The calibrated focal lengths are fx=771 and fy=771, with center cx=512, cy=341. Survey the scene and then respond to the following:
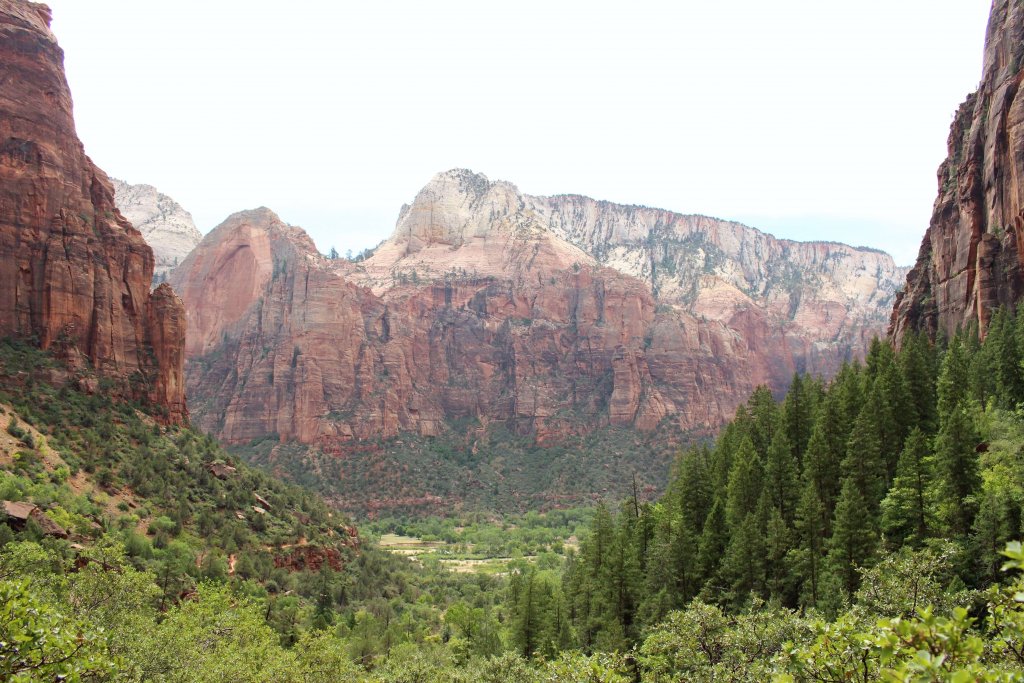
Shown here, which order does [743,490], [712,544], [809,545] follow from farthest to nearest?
[743,490]
[712,544]
[809,545]

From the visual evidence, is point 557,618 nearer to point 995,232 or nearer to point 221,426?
point 995,232

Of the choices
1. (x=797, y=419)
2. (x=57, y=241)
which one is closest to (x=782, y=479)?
(x=797, y=419)

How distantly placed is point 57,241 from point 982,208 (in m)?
82.5

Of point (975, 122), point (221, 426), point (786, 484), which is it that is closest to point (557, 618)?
point (786, 484)

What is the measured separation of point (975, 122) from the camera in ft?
236

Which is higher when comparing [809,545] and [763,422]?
[763,422]

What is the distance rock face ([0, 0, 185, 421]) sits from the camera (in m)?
67.1

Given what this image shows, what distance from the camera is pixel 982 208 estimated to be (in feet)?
224

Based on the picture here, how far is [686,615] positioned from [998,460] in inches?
798

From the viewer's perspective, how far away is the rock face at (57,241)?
220 ft

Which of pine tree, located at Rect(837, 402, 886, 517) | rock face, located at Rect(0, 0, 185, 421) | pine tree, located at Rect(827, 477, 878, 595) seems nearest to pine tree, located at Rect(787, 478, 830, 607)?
pine tree, located at Rect(827, 477, 878, 595)

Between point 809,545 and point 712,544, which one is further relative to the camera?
point 712,544

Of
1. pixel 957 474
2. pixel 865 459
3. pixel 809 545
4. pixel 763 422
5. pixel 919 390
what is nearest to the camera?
pixel 957 474

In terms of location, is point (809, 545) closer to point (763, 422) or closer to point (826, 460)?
point (826, 460)
